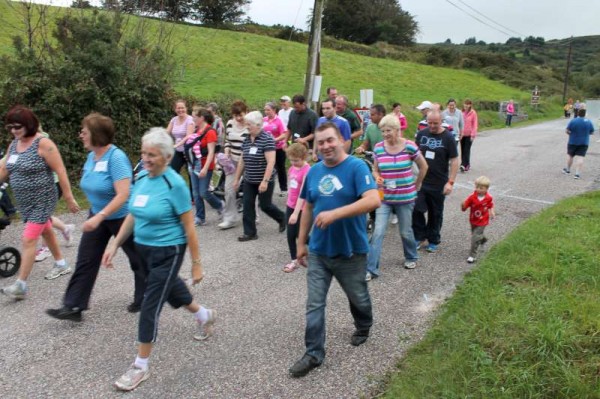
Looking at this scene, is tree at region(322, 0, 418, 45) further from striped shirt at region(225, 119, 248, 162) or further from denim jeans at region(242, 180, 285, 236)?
denim jeans at region(242, 180, 285, 236)

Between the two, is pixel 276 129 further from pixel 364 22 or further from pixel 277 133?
pixel 364 22

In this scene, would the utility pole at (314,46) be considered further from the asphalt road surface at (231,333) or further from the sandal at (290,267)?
the sandal at (290,267)

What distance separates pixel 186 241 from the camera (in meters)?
3.54

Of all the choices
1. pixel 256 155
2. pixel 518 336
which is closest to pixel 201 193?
pixel 256 155

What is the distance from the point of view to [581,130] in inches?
457

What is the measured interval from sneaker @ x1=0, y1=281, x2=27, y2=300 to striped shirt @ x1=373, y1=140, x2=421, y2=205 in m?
3.93

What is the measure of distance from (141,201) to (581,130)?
1151 centimetres

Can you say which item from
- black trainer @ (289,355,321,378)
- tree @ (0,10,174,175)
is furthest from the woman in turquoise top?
tree @ (0,10,174,175)

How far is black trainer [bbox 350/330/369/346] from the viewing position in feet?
13.2

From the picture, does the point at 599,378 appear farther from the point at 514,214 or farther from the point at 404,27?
the point at 404,27

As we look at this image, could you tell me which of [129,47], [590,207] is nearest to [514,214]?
[590,207]

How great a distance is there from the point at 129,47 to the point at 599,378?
428 inches

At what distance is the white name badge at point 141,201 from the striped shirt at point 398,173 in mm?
2972

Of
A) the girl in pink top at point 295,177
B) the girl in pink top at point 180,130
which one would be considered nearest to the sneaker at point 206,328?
the girl in pink top at point 295,177
